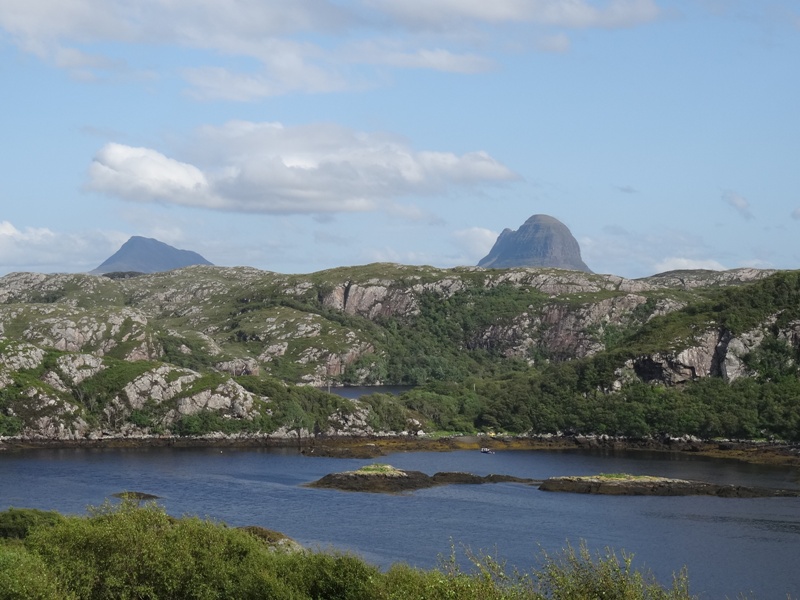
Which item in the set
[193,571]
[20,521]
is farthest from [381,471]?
[193,571]

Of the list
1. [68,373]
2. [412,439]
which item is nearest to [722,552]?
[412,439]

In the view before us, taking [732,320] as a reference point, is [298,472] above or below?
below

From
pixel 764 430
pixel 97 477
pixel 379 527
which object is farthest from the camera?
pixel 764 430

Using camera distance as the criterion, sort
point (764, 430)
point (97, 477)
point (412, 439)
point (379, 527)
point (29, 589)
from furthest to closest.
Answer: point (412, 439) < point (764, 430) < point (97, 477) < point (379, 527) < point (29, 589)

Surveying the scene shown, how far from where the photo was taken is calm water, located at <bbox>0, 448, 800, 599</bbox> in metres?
93.5

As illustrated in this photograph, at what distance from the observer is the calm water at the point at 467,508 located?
93.5 m

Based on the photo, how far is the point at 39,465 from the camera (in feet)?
472

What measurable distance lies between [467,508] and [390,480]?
58.2 feet

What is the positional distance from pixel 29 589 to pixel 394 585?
16344mm

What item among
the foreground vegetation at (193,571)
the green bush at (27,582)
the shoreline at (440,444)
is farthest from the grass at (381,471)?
the green bush at (27,582)

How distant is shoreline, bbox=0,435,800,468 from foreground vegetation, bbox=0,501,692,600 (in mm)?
107374

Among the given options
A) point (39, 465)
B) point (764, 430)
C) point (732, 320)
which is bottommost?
point (39, 465)

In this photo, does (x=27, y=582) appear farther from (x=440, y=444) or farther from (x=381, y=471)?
(x=440, y=444)

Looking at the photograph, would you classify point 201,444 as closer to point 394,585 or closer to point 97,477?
point 97,477
